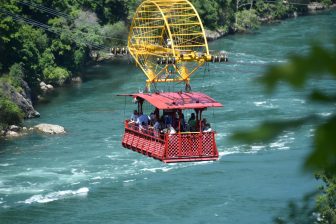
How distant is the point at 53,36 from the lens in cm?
5488

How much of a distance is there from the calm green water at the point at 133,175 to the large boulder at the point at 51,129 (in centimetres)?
39

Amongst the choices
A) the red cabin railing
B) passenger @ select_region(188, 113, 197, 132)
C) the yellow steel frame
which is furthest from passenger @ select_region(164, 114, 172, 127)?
the yellow steel frame

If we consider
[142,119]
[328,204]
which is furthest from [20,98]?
[142,119]

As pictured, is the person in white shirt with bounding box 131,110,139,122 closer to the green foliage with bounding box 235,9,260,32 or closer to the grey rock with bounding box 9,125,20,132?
the grey rock with bounding box 9,125,20,132

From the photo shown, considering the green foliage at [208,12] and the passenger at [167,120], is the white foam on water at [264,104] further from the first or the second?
the green foliage at [208,12]

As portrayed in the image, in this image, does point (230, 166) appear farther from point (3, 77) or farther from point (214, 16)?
point (214, 16)

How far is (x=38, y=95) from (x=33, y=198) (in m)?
19.5

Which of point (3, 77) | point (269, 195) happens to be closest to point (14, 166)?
point (269, 195)

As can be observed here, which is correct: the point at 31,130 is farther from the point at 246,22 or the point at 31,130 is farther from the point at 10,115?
the point at 246,22

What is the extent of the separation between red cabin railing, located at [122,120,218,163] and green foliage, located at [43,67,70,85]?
103 ft

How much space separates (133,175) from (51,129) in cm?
804

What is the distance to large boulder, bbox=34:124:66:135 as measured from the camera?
38781 millimetres

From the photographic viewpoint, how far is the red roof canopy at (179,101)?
18416 millimetres

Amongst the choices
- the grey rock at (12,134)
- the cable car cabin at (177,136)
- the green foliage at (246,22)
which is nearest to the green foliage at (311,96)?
the cable car cabin at (177,136)
